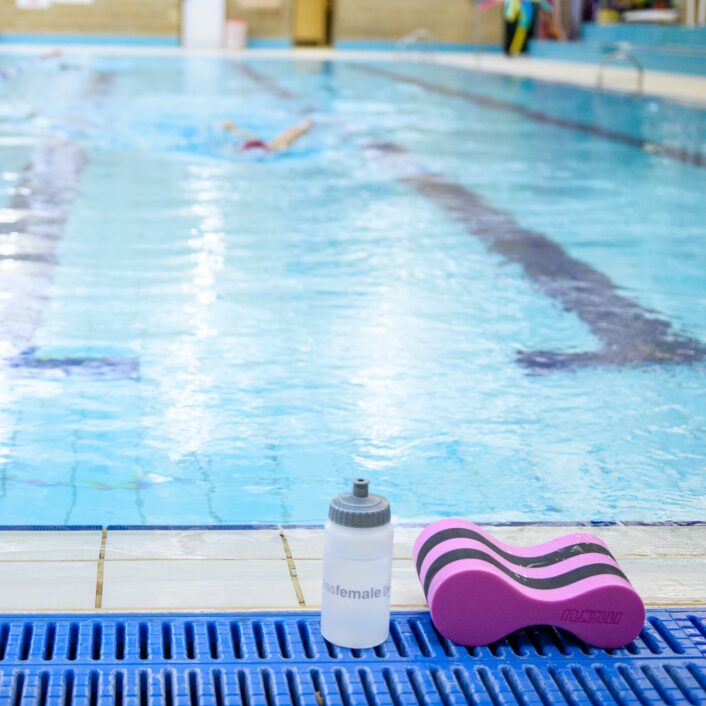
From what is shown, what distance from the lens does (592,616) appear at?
64.8 inches

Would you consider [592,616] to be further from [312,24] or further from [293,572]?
[312,24]

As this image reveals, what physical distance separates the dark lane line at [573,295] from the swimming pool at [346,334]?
0.02 m

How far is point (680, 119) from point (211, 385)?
26.2ft

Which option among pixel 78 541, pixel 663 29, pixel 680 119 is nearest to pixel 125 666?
pixel 78 541

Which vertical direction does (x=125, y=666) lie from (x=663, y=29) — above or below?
below

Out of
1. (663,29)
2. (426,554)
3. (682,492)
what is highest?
(663,29)

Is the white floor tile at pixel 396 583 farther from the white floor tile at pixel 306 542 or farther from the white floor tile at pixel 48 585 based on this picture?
the white floor tile at pixel 48 585

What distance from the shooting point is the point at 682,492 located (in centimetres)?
253

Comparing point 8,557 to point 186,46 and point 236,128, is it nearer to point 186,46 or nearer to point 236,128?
point 236,128

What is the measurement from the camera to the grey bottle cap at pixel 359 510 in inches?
61.8

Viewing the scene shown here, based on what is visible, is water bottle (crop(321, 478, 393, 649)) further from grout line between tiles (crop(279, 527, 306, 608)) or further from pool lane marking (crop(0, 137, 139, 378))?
pool lane marking (crop(0, 137, 139, 378))

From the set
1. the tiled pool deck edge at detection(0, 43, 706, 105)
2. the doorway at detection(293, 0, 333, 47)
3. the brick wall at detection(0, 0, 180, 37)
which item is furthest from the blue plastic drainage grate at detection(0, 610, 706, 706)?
the doorway at detection(293, 0, 333, 47)

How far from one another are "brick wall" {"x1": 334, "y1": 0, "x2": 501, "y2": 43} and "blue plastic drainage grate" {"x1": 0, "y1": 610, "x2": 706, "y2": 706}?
24.0m

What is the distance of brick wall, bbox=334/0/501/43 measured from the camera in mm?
24516
